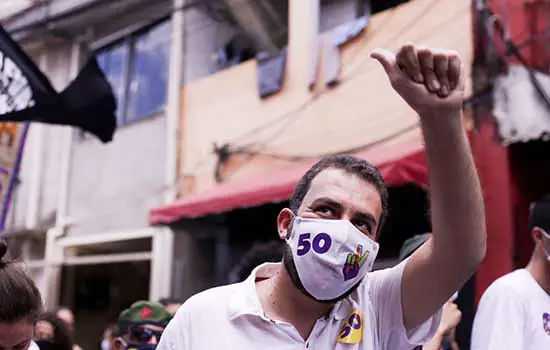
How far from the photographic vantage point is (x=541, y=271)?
2.89 meters

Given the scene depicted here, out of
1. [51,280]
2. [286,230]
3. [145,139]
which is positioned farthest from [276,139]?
[286,230]

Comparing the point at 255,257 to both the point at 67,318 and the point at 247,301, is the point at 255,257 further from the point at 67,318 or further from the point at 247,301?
the point at 247,301

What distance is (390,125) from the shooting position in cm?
761

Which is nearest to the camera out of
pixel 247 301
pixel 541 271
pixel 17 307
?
pixel 247 301

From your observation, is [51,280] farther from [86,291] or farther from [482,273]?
[482,273]

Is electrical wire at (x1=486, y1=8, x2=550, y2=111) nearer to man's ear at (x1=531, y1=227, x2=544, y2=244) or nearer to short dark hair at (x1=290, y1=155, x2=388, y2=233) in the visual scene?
man's ear at (x1=531, y1=227, x2=544, y2=244)

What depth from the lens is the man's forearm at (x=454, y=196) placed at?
5.37ft

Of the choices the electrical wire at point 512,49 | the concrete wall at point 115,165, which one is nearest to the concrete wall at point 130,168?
the concrete wall at point 115,165

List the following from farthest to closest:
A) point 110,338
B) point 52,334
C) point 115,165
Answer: point 115,165, point 110,338, point 52,334

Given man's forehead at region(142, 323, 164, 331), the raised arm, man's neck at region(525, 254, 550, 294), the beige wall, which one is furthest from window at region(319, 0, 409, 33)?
the raised arm

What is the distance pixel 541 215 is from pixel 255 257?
579cm

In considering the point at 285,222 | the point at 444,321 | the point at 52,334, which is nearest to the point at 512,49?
the point at 444,321

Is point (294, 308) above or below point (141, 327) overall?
above

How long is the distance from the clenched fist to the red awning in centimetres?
412
